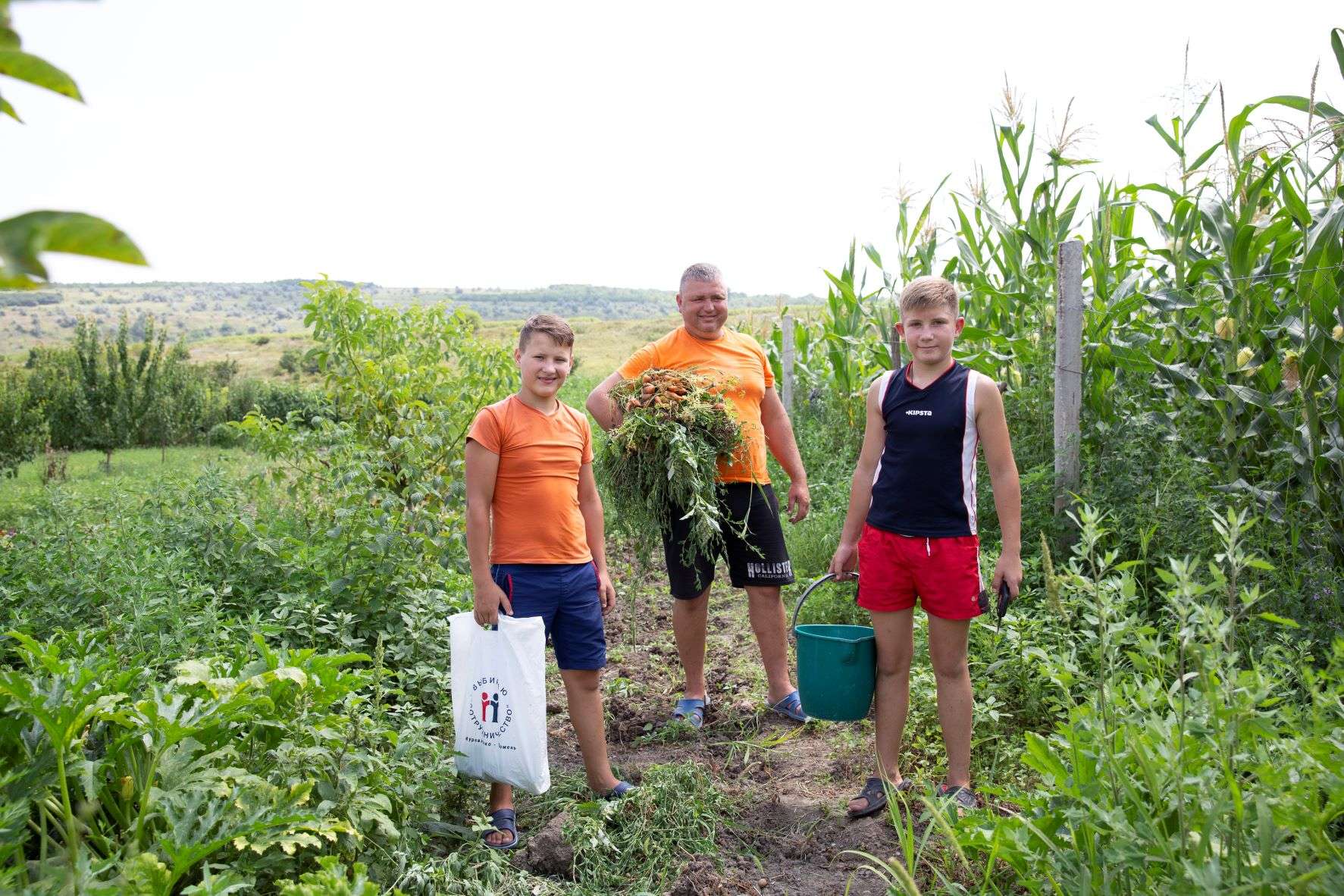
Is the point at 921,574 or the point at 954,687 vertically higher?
the point at 921,574

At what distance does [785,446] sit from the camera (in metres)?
4.32

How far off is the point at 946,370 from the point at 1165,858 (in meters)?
1.77

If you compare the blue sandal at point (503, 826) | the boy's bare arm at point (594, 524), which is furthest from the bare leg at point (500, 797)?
the boy's bare arm at point (594, 524)

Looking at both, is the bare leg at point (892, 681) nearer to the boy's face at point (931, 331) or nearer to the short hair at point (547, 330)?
the boy's face at point (931, 331)

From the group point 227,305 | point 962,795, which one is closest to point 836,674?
point 962,795

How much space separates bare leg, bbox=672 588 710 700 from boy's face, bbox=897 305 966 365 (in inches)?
63.9

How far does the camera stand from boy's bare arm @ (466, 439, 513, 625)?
3.15 meters

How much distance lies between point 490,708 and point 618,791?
63 cm

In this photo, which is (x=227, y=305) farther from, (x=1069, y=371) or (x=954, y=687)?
(x=954, y=687)

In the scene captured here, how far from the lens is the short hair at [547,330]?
332 cm

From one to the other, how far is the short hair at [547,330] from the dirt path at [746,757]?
5.72 ft

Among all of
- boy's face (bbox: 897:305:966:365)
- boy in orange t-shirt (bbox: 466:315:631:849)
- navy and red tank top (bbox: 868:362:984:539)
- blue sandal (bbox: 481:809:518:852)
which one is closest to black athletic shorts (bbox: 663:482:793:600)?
boy in orange t-shirt (bbox: 466:315:631:849)

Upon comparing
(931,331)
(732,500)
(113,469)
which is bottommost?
(113,469)

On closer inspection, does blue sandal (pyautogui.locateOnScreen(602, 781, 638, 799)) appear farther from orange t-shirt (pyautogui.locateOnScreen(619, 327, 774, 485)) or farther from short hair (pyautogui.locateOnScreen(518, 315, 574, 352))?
short hair (pyautogui.locateOnScreen(518, 315, 574, 352))
